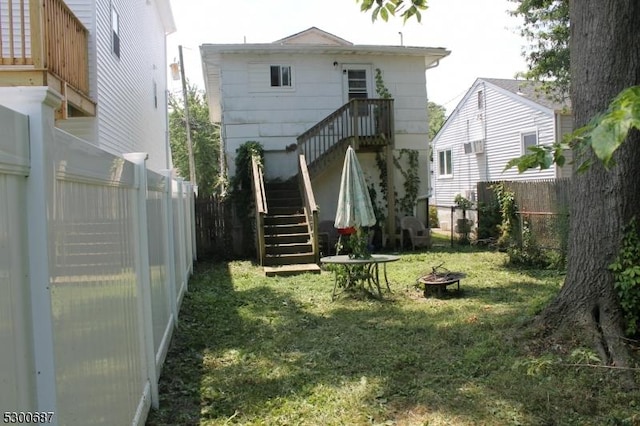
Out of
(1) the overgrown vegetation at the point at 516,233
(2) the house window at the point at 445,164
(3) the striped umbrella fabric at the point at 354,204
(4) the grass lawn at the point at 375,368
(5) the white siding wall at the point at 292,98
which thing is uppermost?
(5) the white siding wall at the point at 292,98

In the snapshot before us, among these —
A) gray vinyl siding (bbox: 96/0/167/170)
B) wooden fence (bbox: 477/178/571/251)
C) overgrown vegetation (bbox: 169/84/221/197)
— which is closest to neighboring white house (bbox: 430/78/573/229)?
wooden fence (bbox: 477/178/571/251)

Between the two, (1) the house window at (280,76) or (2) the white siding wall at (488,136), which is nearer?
(1) the house window at (280,76)

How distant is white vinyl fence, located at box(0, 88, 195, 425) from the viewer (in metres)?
1.57

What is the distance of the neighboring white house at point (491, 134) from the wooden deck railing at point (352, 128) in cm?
456

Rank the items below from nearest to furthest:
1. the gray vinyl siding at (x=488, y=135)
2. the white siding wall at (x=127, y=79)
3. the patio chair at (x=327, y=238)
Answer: the white siding wall at (x=127, y=79), the patio chair at (x=327, y=238), the gray vinyl siding at (x=488, y=135)

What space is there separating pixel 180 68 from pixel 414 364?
2262 centimetres

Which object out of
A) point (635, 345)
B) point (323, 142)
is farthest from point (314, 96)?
point (635, 345)

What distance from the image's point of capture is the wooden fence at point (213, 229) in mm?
14000

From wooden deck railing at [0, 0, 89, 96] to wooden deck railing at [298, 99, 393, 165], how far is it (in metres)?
6.71

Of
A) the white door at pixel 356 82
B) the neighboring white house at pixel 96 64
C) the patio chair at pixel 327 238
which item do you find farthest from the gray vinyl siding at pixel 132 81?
the white door at pixel 356 82

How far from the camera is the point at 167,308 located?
5.75 m

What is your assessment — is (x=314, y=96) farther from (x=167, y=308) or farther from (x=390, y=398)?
(x=390, y=398)

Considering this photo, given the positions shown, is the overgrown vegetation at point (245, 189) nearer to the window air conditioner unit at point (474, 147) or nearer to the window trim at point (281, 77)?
the window trim at point (281, 77)

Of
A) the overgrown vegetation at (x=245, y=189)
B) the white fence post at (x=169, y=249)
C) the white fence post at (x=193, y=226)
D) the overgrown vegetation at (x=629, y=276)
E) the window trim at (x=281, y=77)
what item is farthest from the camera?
the window trim at (x=281, y=77)
